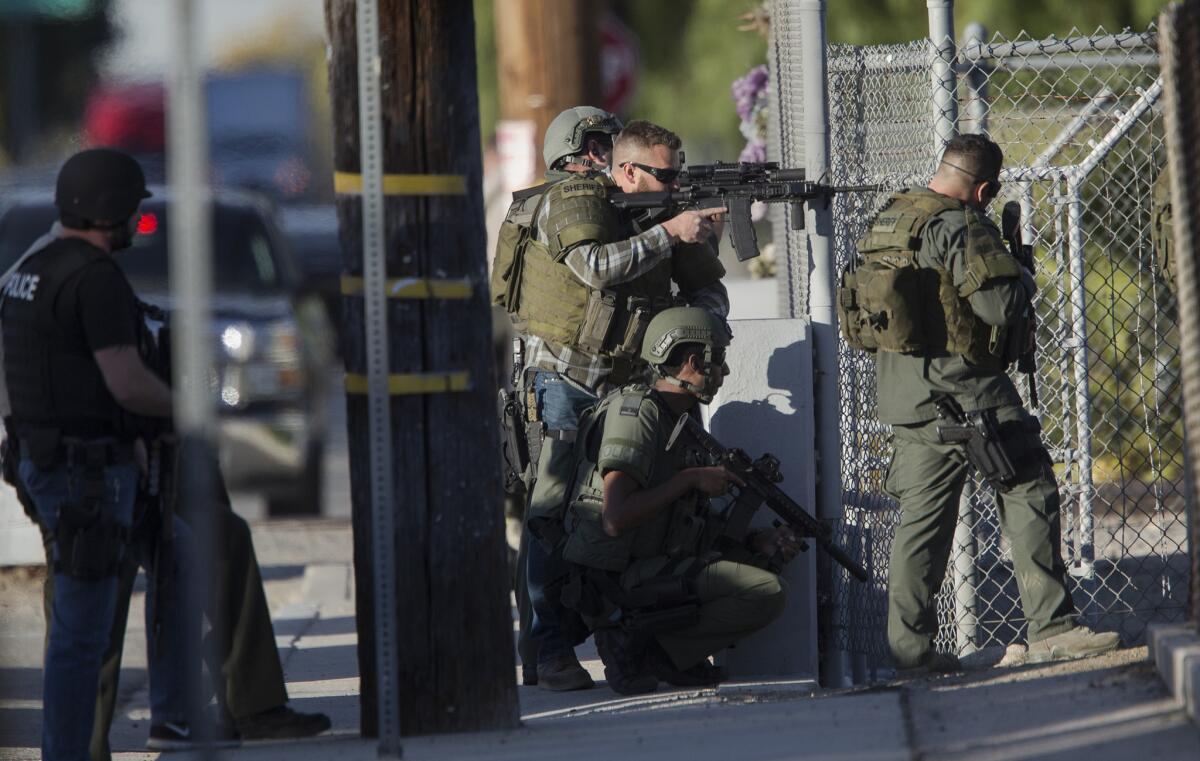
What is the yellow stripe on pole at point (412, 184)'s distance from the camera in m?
4.42

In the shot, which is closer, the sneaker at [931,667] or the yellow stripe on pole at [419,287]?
the yellow stripe on pole at [419,287]

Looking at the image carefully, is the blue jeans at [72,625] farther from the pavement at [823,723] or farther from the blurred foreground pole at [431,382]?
the blurred foreground pole at [431,382]

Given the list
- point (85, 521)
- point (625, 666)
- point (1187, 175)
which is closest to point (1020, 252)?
point (1187, 175)

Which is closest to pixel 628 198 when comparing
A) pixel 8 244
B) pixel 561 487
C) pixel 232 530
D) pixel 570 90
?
pixel 561 487

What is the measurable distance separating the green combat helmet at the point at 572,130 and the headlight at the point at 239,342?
202 inches

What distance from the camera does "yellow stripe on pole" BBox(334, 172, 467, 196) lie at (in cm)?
442

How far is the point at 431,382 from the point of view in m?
4.50

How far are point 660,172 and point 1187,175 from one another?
6.19 ft

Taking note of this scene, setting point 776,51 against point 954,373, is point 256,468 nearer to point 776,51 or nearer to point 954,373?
point 776,51

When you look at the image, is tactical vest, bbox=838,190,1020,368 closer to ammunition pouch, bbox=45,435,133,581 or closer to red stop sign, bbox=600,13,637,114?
ammunition pouch, bbox=45,435,133,581

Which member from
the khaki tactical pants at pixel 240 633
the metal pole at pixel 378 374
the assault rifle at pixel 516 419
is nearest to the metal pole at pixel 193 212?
the metal pole at pixel 378 374

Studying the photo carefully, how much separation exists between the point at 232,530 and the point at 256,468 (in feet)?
22.8

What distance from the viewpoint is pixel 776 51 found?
23.9ft

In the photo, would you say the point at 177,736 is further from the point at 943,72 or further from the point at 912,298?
the point at 943,72
